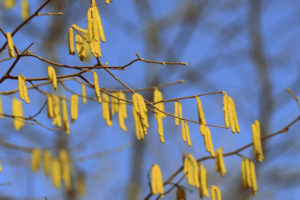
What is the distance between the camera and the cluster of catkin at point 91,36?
1.21m

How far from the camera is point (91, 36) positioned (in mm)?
1219

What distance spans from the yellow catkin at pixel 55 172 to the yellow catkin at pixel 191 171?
32.9 inches

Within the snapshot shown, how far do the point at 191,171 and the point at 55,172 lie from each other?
3.05 feet

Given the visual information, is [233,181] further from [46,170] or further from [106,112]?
[106,112]

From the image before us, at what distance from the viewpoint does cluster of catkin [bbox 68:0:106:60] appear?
3.96ft

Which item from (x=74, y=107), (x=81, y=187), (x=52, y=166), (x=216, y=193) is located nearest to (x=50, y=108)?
(x=74, y=107)

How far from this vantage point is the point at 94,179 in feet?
19.4

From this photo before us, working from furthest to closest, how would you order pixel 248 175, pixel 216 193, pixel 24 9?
pixel 24 9 < pixel 248 175 < pixel 216 193

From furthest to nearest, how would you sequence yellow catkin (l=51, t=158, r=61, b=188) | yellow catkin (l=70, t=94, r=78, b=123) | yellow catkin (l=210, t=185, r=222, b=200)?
1. yellow catkin (l=51, t=158, r=61, b=188)
2. yellow catkin (l=70, t=94, r=78, b=123)
3. yellow catkin (l=210, t=185, r=222, b=200)

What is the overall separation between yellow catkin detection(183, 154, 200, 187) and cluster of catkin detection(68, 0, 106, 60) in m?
0.52

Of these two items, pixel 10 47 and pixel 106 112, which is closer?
pixel 10 47

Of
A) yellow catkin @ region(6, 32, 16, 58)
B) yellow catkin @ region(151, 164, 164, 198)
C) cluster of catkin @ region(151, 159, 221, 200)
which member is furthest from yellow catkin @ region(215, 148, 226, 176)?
yellow catkin @ region(6, 32, 16, 58)

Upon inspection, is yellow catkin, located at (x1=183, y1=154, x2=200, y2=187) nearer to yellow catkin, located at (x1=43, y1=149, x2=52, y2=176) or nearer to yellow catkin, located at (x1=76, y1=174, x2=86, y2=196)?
yellow catkin, located at (x1=43, y1=149, x2=52, y2=176)

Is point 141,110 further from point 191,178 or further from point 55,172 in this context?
point 55,172
